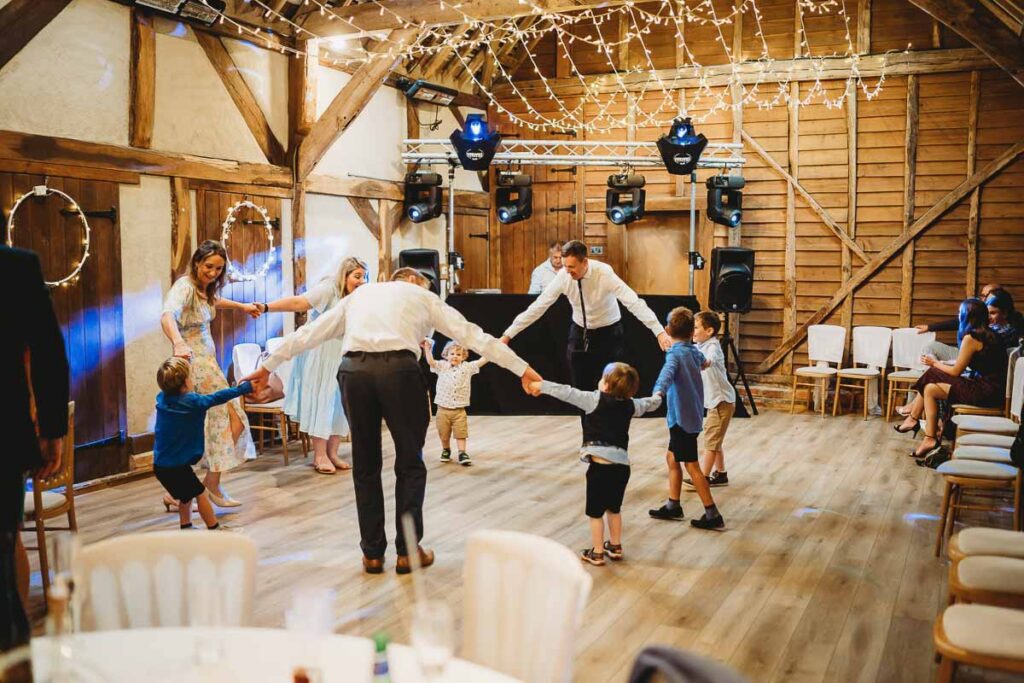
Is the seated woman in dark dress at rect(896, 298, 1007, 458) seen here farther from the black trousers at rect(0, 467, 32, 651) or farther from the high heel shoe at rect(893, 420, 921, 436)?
the black trousers at rect(0, 467, 32, 651)

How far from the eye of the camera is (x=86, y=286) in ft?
19.6

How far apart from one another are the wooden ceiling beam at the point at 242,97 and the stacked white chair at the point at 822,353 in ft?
18.6

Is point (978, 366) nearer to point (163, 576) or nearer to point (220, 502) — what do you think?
point (220, 502)

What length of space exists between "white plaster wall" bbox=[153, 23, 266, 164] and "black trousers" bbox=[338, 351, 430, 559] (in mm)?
3594

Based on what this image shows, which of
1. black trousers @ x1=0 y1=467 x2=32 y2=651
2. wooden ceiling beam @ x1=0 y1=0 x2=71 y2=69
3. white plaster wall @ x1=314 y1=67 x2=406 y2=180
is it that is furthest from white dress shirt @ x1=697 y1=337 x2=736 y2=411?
white plaster wall @ x1=314 y1=67 x2=406 y2=180

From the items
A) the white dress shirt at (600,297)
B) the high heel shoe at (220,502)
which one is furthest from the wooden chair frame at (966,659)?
the high heel shoe at (220,502)

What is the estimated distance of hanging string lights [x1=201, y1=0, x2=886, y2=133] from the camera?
964cm

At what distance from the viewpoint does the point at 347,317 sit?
414cm

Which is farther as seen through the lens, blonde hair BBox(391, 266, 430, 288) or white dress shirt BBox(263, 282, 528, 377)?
blonde hair BBox(391, 266, 430, 288)

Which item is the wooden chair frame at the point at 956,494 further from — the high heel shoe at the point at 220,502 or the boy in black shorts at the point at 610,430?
the high heel shoe at the point at 220,502

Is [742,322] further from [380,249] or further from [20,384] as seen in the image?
[20,384]

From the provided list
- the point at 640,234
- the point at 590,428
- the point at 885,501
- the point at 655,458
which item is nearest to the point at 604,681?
the point at 590,428

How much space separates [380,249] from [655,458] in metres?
4.27

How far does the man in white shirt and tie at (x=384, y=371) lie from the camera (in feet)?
13.2
